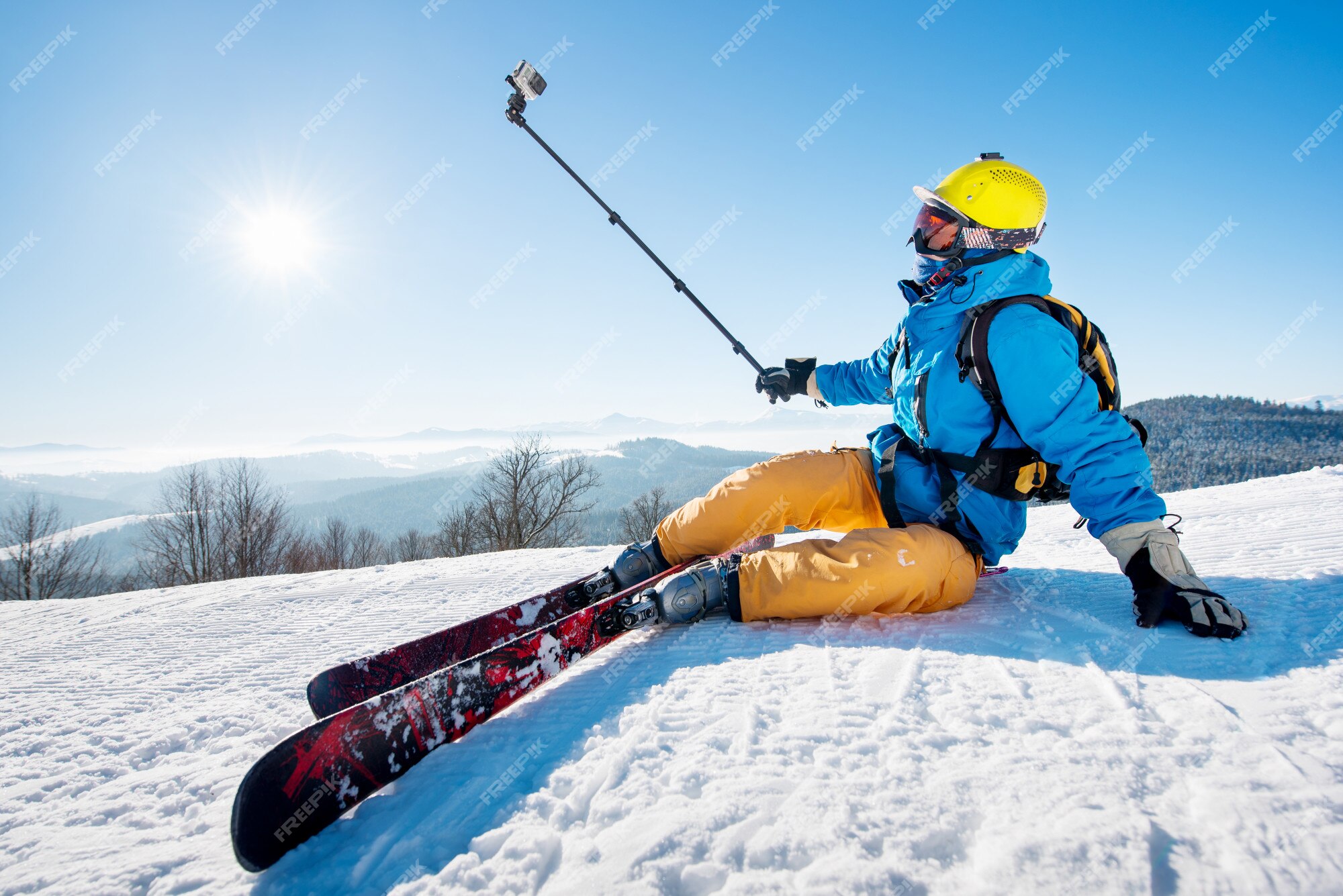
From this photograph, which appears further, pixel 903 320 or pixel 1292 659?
pixel 903 320

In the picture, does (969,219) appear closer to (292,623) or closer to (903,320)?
(903,320)

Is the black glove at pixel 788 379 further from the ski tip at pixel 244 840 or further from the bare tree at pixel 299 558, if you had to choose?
the bare tree at pixel 299 558

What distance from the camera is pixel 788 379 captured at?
12.4 ft

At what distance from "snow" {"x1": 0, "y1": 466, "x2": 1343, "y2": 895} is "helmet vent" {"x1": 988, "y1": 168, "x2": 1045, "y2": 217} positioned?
Answer: 5.65 ft

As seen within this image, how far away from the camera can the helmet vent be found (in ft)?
7.72

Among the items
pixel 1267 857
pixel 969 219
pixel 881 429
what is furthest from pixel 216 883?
pixel 969 219

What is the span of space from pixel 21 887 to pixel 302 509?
220921 mm

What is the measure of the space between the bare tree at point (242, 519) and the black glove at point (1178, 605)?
34242mm

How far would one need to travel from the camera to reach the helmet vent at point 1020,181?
235 cm

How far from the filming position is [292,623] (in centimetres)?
316

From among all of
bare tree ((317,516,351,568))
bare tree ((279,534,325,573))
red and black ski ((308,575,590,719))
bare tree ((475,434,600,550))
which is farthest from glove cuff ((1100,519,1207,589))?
bare tree ((317,516,351,568))

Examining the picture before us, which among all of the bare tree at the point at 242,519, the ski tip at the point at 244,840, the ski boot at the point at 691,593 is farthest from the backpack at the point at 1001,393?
the bare tree at the point at 242,519

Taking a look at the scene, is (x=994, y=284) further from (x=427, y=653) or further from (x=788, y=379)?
(x=427, y=653)

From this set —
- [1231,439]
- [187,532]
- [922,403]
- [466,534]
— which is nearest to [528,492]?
[466,534]
